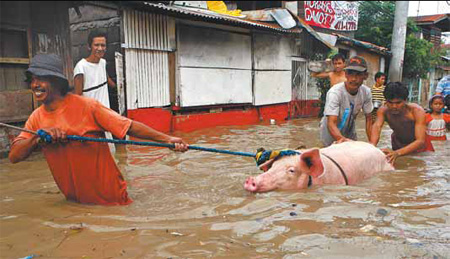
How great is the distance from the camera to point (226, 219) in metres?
3.13

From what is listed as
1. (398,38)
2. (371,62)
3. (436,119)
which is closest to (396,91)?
(436,119)

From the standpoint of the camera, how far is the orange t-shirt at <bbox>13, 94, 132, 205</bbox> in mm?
3117

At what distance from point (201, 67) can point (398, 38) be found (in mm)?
10747

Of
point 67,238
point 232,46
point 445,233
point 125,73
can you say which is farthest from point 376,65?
point 67,238

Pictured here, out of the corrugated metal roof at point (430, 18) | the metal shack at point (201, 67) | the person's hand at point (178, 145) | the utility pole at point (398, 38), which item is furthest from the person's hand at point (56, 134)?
the corrugated metal roof at point (430, 18)

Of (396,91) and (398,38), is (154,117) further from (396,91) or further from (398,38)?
(398,38)

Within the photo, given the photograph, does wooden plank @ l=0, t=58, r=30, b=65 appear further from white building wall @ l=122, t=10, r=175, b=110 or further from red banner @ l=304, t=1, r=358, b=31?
red banner @ l=304, t=1, r=358, b=31

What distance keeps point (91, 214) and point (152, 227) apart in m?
0.62

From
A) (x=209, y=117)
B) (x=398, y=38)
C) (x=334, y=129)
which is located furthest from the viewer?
(x=398, y=38)

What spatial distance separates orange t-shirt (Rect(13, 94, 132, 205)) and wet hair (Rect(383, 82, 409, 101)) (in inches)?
136

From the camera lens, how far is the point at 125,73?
7664mm

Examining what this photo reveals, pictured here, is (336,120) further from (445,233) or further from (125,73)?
(125,73)

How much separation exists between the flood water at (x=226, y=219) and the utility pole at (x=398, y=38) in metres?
12.5

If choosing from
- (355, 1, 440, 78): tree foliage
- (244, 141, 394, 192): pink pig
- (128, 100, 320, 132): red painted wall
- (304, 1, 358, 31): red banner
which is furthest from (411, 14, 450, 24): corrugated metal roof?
(244, 141, 394, 192): pink pig
